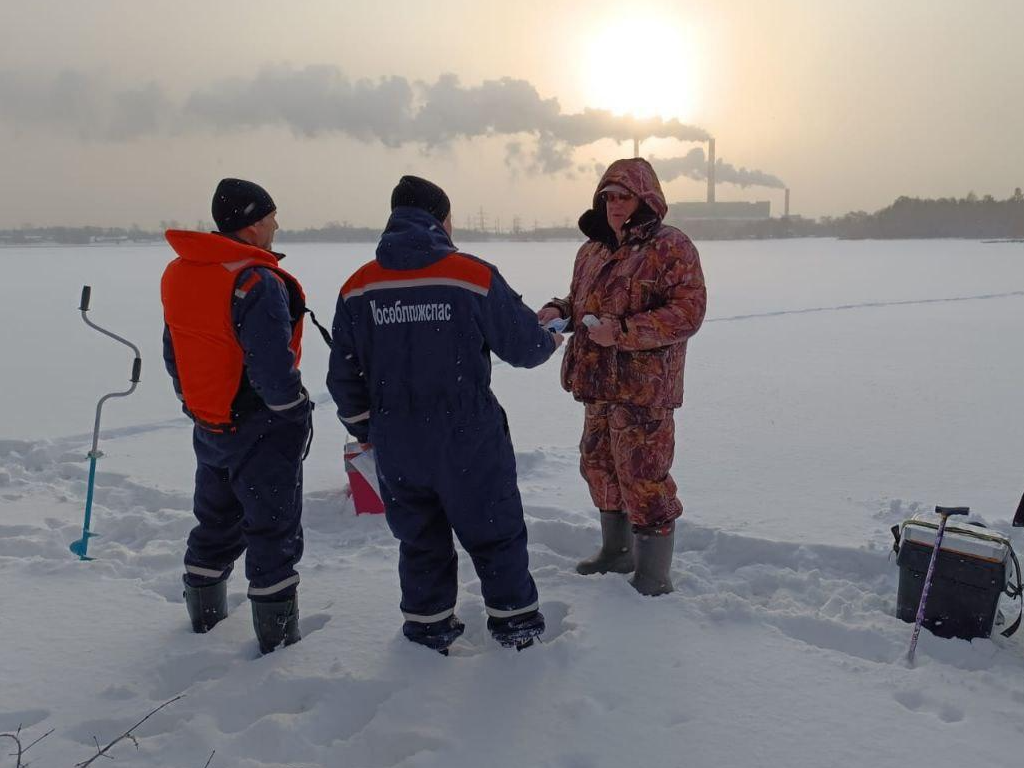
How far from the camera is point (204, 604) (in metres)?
2.89

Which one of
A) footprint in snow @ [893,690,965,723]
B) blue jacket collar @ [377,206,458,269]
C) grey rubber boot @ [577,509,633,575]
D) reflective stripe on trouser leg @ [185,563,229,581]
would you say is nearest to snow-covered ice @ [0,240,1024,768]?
footprint in snow @ [893,690,965,723]

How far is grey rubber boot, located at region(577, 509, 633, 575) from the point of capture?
3391mm

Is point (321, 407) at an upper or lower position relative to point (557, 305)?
lower

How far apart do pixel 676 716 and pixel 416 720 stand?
33.1 inches

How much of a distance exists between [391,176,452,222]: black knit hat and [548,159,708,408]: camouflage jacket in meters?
0.87

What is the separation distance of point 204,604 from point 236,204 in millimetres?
1585

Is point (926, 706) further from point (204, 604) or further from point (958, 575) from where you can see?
point (204, 604)

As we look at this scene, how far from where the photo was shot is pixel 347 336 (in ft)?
8.30

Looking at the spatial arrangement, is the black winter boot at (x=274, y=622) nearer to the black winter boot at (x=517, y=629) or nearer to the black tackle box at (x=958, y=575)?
the black winter boot at (x=517, y=629)

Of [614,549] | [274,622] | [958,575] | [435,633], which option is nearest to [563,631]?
[435,633]

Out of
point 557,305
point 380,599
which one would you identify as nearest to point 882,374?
point 557,305

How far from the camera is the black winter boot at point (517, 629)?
2.63 meters

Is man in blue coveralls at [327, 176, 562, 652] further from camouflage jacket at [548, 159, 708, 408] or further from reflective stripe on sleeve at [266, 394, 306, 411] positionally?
camouflage jacket at [548, 159, 708, 408]

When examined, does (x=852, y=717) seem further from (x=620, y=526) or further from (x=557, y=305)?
(x=557, y=305)
